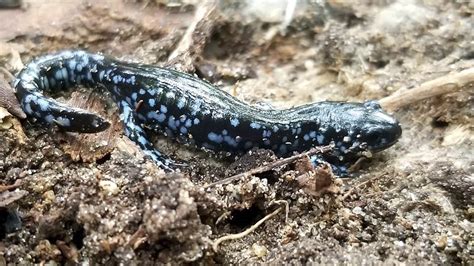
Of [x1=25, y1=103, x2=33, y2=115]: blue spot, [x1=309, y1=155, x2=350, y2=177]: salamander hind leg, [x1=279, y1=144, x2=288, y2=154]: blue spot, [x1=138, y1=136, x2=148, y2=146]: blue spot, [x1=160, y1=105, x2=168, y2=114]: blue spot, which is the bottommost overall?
[x1=309, y1=155, x2=350, y2=177]: salamander hind leg

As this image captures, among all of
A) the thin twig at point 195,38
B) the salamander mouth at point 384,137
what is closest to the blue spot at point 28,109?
the thin twig at point 195,38

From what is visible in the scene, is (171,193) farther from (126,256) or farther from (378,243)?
(378,243)

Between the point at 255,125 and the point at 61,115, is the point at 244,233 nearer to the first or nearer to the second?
the point at 255,125

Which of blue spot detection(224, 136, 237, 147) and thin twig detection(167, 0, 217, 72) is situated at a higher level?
thin twig detection(167, 0, 217, 72)

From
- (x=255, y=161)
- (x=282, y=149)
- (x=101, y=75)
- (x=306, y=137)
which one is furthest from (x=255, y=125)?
(x=101, y=75)

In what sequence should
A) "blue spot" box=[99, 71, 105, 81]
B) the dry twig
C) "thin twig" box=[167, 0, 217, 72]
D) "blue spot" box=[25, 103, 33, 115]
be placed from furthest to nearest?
"thin twig" box=[167, 0, 217, 72] < "blue spot" box=[99, 71, 105, 81] < "blue spot" box=[25, 103, 33, 115] < the dry twig

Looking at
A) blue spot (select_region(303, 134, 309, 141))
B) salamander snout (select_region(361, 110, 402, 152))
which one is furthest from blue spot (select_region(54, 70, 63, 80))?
salamander snout (select_region(361, 110, 402, 152))

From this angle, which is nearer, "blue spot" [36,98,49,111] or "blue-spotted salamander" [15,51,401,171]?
"blue spot" [36,98,49,111]

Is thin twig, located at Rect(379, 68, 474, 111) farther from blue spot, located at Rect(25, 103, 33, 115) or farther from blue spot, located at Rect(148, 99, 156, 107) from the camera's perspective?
blue spot, located at Rect(25, 103, 33, 115)
